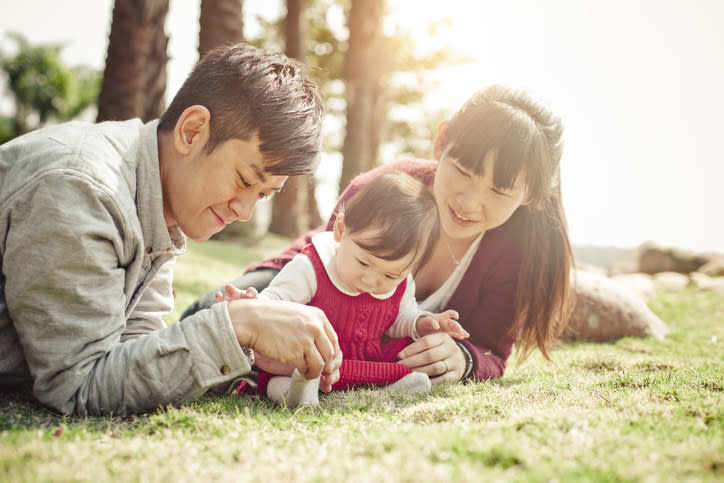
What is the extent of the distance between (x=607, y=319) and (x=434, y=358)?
3.07 metres

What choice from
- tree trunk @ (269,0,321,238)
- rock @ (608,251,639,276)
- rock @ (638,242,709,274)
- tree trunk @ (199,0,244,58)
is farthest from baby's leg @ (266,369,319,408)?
rock @ (608,251,639,276)

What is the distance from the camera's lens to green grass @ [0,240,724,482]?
4.42 feet

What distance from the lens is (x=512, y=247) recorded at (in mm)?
3262

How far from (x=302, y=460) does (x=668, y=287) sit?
9.83 meters

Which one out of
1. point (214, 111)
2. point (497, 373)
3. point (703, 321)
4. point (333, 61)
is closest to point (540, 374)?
point (497, 373)

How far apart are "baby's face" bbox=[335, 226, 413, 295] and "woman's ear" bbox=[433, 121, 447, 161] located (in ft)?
2.84

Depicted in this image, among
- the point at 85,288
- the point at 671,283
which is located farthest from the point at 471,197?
the point at 671,283

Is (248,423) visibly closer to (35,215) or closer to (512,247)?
(35,215)

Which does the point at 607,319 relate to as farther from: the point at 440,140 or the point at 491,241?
the point at 440,140

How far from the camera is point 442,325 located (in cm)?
272

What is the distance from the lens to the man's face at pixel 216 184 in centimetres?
208

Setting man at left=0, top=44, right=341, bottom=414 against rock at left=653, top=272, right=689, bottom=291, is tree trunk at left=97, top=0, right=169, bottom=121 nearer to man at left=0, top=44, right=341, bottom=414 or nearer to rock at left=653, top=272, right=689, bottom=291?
man at left=0, top=44, right=341, bottom=414

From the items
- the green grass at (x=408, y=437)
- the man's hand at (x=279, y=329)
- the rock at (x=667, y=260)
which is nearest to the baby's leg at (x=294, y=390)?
the green grass at (x=408, y=437)

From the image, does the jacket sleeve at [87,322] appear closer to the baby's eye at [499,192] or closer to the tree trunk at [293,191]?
the baby's eye at [499,192]
